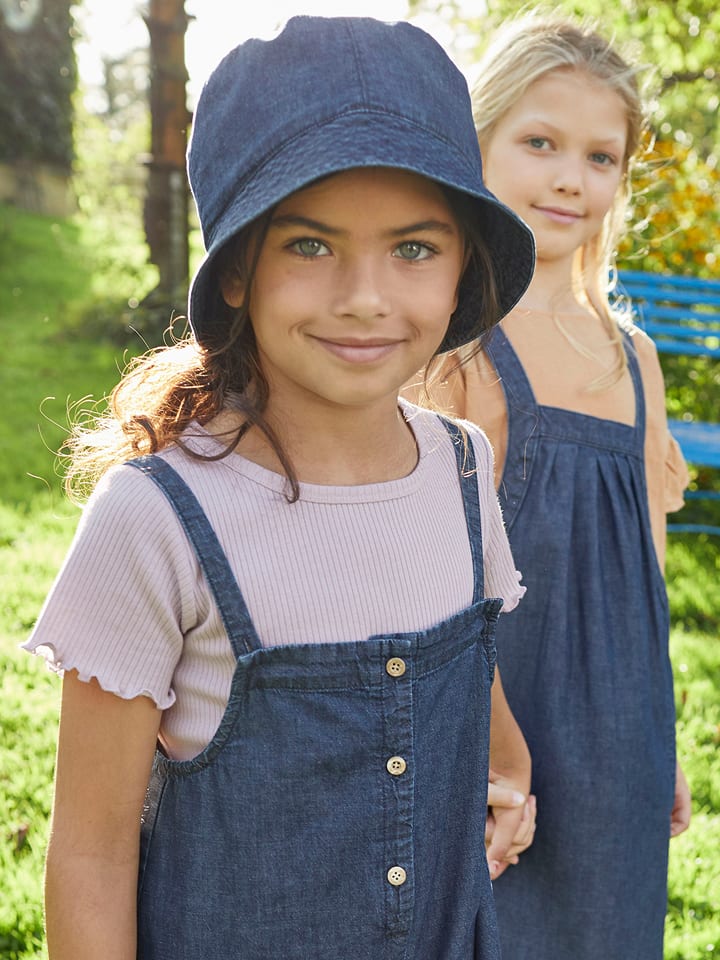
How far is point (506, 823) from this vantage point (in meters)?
1.98

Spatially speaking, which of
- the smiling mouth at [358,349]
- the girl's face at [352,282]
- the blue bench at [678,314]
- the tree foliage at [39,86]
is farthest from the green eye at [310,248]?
the tree foliage at [39,86]

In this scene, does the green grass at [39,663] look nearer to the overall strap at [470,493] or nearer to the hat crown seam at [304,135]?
the overall strap at [470,493]

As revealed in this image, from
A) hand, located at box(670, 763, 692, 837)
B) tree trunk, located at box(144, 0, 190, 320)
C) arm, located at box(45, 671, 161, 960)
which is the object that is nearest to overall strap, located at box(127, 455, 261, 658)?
arm, located at box(45, 671, 161, 960)

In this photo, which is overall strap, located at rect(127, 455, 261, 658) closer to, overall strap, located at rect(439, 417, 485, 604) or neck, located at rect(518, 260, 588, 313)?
overall strap, located at rect(439, 417, 485, 604)

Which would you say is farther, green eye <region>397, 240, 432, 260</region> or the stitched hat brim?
green eye <region>397, 240, 432, 260</region>

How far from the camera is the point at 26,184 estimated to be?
1501 cm

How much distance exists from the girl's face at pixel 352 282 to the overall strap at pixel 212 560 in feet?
0.71

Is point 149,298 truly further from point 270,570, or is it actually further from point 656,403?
point 270,570

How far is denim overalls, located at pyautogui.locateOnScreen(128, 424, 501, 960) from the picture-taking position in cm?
137

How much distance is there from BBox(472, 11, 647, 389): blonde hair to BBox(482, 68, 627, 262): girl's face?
2cm

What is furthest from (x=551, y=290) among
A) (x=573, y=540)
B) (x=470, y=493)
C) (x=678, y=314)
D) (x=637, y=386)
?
(x=678, y=314)

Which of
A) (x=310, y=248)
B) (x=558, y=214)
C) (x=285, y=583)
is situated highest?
(x=558, y=214)

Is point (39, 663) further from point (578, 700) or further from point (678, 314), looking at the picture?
point (678, 314)

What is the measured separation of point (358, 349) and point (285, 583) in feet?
1.03
